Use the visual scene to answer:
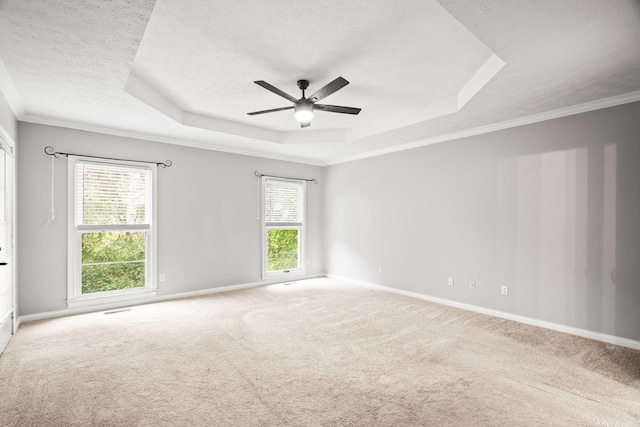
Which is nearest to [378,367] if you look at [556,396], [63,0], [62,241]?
[556,396]

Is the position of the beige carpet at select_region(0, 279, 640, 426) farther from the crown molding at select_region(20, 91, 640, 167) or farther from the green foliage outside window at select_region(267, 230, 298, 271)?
the crown molding at select_region(20, 91, 640, 167)

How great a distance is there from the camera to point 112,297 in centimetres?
446

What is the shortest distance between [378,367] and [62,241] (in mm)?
4200

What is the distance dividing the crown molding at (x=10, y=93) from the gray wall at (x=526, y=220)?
4.81 metres

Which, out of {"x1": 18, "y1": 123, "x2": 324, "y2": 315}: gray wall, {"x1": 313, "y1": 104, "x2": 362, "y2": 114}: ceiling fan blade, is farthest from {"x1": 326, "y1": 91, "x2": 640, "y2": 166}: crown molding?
{"x1": 18, "y1": 123, "x2": 324, "y2": 315}: gray wall

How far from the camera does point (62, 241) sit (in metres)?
4.14

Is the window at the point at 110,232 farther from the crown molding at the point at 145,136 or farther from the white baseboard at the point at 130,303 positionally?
the crown molding at the point at 145,136

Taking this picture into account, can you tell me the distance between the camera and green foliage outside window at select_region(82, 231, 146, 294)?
4512mm

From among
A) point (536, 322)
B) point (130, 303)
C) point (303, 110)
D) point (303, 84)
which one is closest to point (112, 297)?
Result: point (130, 303)

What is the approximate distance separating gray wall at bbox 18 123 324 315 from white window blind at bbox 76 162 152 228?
0.17 metres

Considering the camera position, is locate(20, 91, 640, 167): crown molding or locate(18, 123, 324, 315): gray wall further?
locate(18, 123, 324, 315): gray wall

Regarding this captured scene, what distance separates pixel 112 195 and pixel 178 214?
92cm

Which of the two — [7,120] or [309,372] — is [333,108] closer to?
[309,372]

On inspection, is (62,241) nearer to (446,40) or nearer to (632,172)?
(446,40)
